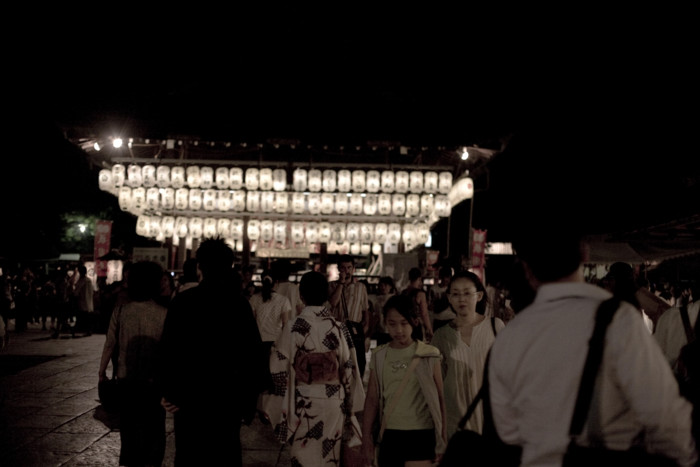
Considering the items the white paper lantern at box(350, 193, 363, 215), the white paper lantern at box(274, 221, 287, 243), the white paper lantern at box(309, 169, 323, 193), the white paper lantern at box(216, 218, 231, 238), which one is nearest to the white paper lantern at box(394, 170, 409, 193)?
the white paper lantern at box(350, 193, 363, 215)

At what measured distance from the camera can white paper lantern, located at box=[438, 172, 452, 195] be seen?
16984 mm

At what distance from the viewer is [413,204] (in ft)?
58.4

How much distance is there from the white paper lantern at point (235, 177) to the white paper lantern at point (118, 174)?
132 inches

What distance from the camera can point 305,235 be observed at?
19.6 metres

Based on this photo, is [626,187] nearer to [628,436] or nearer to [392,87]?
[392,87]

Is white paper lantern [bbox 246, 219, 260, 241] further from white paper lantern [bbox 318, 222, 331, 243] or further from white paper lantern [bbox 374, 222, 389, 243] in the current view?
white paper lantern [bbox 374, 222, 389, 243]

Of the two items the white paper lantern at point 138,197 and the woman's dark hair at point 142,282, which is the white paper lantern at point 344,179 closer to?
the white paper lantern at point 138,197

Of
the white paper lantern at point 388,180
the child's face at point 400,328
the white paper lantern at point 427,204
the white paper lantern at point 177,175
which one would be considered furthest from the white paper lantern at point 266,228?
the child's face at point 400,328

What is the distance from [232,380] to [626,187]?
2149 cm

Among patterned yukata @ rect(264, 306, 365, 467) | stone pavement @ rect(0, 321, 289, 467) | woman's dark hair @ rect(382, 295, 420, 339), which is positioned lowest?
stone pavement @ rect(0, 321, 289, 467)

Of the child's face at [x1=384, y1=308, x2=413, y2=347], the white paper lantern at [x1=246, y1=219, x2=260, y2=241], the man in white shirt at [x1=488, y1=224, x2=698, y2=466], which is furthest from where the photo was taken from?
the white paper lantern at [x1=246, y1=219, x2=260, y2=241]

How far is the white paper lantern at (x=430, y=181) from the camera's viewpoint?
16844 millimetres

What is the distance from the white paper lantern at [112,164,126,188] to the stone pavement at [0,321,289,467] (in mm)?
6368

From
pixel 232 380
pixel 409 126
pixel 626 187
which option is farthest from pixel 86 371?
pixel 626 187
